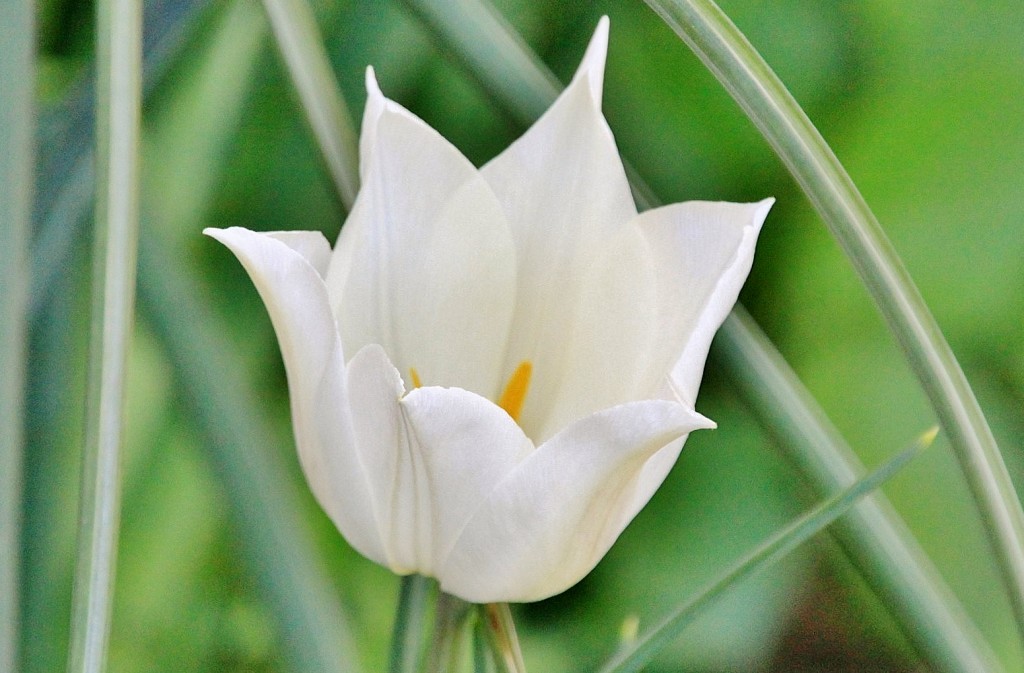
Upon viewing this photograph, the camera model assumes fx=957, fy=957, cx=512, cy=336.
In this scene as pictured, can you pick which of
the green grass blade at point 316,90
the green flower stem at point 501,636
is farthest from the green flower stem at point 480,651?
the green grass blade at point 316,90

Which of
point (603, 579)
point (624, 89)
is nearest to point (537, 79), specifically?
point (624, 89)

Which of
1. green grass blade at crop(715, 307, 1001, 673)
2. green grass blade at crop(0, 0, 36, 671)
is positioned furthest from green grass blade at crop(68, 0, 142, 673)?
green grass blade at crop(715, 307, 1001, 673)

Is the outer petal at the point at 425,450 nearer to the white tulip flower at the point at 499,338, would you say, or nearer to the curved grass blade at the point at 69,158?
the white tulip flower at the point at 499,338

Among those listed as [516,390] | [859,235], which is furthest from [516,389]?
[859,235]

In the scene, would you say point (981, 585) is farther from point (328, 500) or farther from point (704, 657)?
point (328, 500)

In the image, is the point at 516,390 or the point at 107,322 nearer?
the point at 107,322

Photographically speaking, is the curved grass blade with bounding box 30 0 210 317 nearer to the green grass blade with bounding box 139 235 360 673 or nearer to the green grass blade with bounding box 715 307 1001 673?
the green grass blade with bounding box 139 235 360 673

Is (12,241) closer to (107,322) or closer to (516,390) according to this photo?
(107,322)
